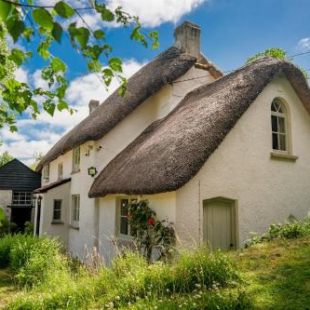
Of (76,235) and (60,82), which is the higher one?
(60,82)

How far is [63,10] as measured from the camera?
1695mm

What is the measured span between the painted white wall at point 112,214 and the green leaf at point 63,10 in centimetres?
609

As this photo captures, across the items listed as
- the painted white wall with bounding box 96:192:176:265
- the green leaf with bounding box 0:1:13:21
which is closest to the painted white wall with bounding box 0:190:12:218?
the painted white wall with bounding box 96:192:176:265

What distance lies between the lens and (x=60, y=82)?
279 cm

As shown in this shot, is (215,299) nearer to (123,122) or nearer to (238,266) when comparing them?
(238,266)

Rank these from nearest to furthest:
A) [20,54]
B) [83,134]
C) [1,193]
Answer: [20,54] → [83,134] → [1,193]

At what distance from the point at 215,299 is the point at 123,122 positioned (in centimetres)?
947

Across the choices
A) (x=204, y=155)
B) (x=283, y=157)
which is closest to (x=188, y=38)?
(x=283, y=157)

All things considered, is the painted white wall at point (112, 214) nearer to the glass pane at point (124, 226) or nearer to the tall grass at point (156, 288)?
the glass pane at point (124, 226)

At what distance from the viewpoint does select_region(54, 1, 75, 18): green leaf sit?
1684mm

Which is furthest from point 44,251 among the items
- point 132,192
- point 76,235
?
point 76,235

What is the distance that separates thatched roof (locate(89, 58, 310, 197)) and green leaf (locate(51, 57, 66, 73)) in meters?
4.93

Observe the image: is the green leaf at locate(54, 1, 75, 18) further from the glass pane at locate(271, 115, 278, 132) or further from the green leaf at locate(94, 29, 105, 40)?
the glass pane at locate(271, 115, 278, 132)

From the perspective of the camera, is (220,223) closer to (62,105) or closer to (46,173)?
(62,105)
